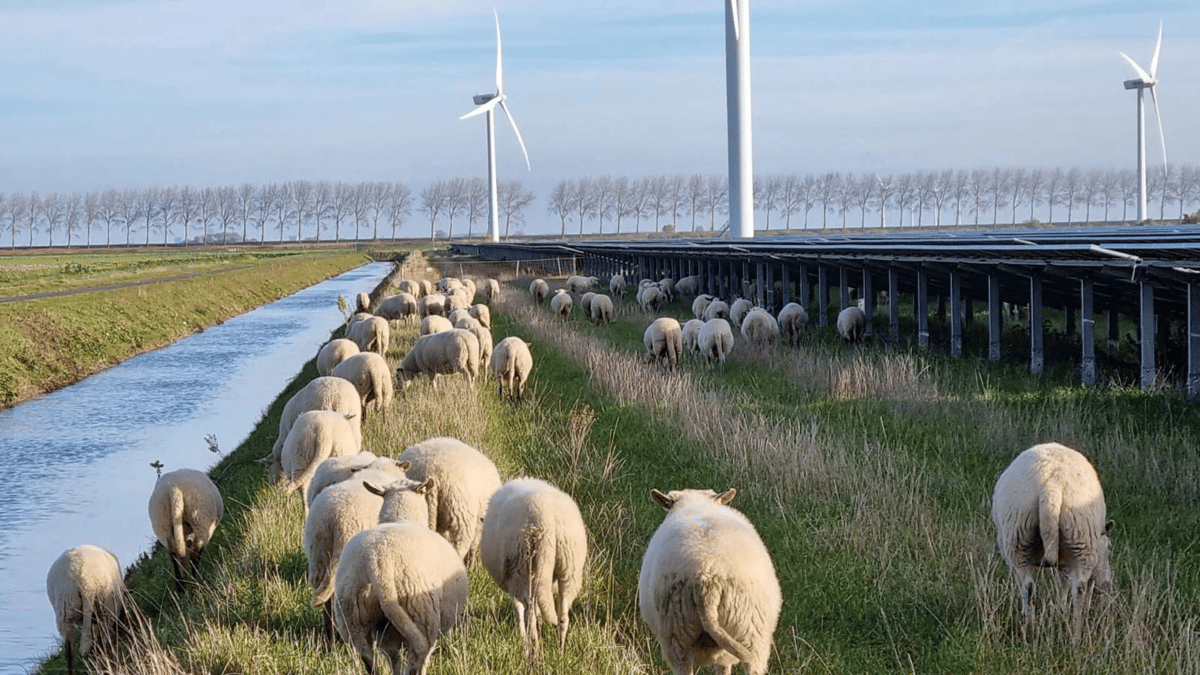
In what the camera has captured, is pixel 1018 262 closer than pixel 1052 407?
No

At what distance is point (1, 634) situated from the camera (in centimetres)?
1057

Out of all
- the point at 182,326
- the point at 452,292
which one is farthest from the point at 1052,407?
the point at 182,326

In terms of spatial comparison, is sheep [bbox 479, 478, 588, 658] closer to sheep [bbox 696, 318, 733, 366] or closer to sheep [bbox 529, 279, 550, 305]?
sheep [bbox 696, 318, 733, 366]

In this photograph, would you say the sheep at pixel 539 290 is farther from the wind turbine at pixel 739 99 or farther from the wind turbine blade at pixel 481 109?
the wind turbine blade at pixel 481 109

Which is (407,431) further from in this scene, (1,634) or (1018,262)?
(1018,262)

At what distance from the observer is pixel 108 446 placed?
19172 millimetres

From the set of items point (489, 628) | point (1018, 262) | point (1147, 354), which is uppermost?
point (1018, 262)

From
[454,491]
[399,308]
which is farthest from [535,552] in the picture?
[399,308]

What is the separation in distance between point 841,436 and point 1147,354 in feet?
16.3

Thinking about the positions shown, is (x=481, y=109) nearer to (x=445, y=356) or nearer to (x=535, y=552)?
(x=445, y=356)

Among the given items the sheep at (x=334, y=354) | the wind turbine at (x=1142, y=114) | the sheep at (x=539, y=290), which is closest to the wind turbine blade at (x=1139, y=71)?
the wind turbine at (x=1142, y=114)

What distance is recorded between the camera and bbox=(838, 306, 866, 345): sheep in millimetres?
23625

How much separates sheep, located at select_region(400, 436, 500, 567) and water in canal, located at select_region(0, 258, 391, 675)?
3664 mm

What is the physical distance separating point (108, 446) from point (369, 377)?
19.5ft
